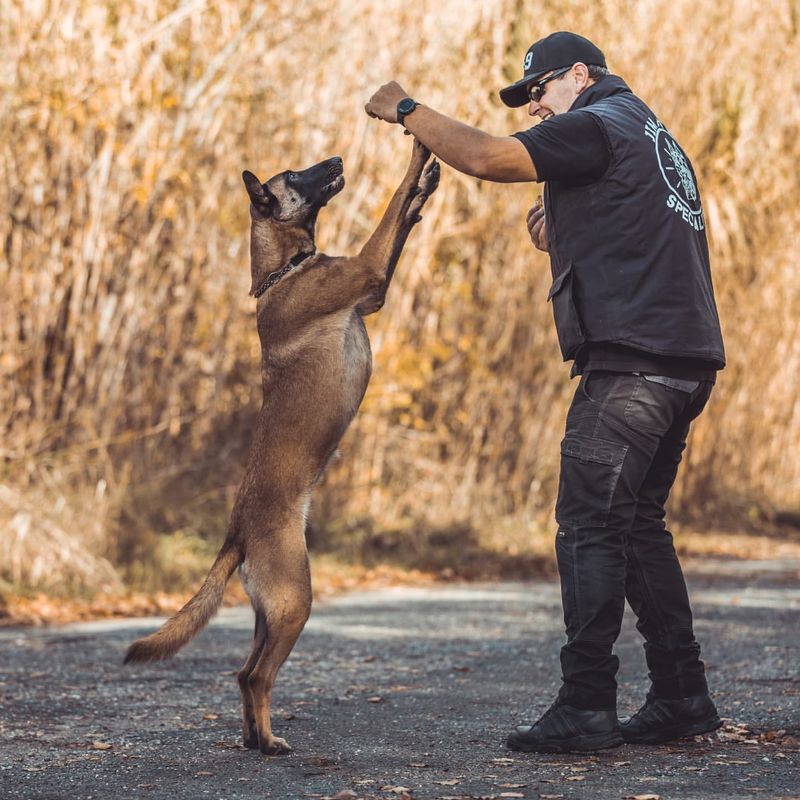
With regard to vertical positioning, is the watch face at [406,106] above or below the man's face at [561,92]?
below

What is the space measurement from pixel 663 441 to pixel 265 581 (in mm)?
1522

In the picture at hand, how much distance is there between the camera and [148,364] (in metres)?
11.0

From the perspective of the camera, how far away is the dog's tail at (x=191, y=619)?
A: 4883 mm

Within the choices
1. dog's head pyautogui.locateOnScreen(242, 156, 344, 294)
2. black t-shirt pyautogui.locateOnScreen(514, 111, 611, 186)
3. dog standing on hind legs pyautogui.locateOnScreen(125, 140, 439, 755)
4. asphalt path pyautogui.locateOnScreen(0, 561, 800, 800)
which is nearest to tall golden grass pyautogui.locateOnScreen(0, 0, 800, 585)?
asphalt path pyautogui.locateOnScreen(0, 561, 800, 800)

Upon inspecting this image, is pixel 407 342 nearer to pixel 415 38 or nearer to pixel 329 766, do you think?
pixel 415 38

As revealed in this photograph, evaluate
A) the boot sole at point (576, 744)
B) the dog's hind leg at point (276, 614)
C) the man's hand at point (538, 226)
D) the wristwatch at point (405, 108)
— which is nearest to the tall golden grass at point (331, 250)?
the dog's hind leg at point (276, 614)

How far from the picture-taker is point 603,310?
473 cm

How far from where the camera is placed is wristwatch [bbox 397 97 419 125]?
15.9ft

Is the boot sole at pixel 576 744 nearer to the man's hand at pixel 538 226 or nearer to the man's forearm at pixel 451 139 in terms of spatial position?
the man's hand at pixel 538 226

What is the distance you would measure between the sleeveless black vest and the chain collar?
1.45 meters

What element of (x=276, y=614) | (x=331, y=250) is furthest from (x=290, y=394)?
(x=331, y=250)

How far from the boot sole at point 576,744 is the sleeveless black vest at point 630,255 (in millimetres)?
1328

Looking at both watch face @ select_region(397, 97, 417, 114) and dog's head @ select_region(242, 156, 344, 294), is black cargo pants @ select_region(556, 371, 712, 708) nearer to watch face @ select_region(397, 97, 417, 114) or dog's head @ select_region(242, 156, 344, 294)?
watch face @ select_region(397, 97, 417, 114)

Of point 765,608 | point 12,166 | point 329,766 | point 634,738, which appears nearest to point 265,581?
point 329,766
